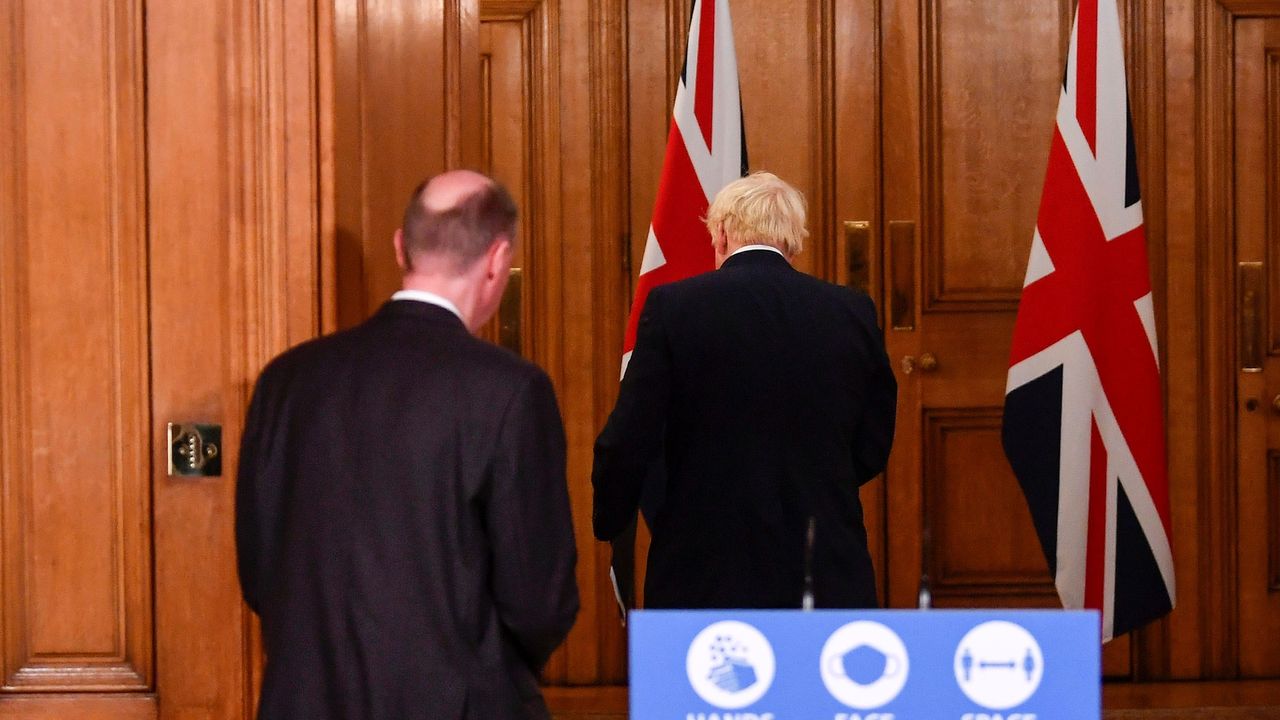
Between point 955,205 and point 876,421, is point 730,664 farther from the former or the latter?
point 955,205

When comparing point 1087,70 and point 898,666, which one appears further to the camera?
point 1087,70

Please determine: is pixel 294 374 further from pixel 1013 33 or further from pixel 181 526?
pixel 1013 33

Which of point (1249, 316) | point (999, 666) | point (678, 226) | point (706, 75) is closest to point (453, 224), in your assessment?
point (999, 666)

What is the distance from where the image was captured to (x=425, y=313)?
5.85 ft

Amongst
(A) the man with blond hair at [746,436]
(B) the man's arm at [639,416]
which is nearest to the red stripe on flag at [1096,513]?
(A) the man with blond hair at [746,436]

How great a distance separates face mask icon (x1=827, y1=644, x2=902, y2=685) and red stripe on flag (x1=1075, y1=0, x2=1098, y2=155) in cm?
271

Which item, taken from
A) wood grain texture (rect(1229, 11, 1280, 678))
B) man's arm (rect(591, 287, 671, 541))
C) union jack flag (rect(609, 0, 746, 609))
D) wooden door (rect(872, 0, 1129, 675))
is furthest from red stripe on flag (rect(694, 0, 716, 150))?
wood grain texture (rect(1229, 11, 1280, 678))

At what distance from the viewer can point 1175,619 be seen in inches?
179

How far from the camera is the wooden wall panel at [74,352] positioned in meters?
2.23

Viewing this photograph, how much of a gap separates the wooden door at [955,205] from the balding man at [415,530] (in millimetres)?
2856

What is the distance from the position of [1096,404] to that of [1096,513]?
11.3 inches

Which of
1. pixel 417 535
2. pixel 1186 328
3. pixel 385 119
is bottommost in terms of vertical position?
pixel 417 535

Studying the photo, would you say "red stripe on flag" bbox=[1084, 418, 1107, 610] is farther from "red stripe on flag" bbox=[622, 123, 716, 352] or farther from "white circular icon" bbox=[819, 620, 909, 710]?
"white circular icon" bbox=[819, 620, 909, 710]

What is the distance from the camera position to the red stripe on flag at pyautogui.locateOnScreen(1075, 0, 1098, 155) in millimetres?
3871
